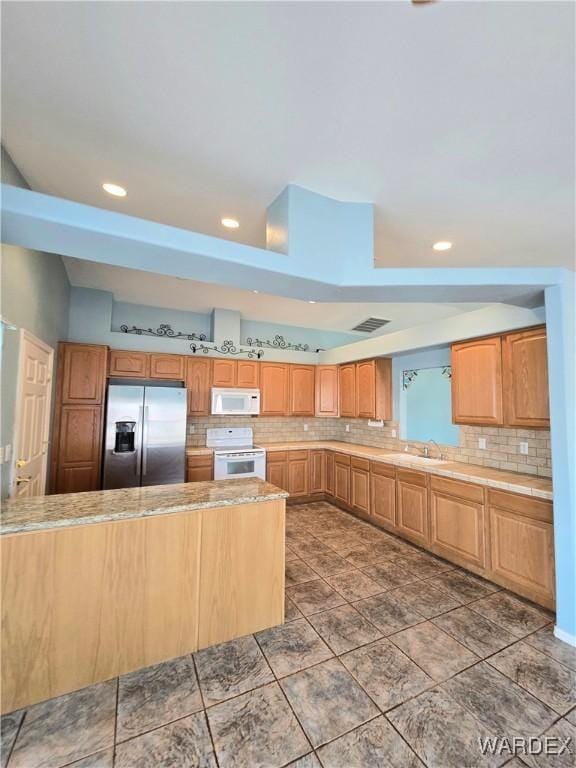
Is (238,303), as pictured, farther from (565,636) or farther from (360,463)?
(565,636)

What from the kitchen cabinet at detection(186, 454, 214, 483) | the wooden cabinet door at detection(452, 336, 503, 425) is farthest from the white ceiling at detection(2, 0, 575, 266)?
the kitchen cabinet at detection(186, 454, 214, 483)

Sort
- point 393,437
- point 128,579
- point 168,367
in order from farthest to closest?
point 393,437, point 168,367, point 128,579

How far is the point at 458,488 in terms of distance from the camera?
10.1 ft

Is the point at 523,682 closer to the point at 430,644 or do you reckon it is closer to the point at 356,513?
the point at 430,644

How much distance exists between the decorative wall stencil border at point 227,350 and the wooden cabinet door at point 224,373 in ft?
0.58

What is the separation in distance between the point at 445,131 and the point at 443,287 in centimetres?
92

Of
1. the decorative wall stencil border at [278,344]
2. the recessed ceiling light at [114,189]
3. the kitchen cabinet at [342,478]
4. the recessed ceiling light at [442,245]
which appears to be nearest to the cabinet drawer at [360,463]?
the kitchen cabinet at [342,478]

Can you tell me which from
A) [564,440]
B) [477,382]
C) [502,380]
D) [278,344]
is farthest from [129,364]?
[564,440]

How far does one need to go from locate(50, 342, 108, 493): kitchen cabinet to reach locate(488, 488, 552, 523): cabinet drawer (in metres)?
4.10

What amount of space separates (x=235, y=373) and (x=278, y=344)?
111cm

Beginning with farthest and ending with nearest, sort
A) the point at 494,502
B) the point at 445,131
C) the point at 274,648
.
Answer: the point at 494,502 → the point at 274,648 → the point at 445,131

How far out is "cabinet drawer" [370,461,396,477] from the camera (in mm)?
3885

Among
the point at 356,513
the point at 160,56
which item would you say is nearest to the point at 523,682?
the point at 356,513

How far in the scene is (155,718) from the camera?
1.56 meters
